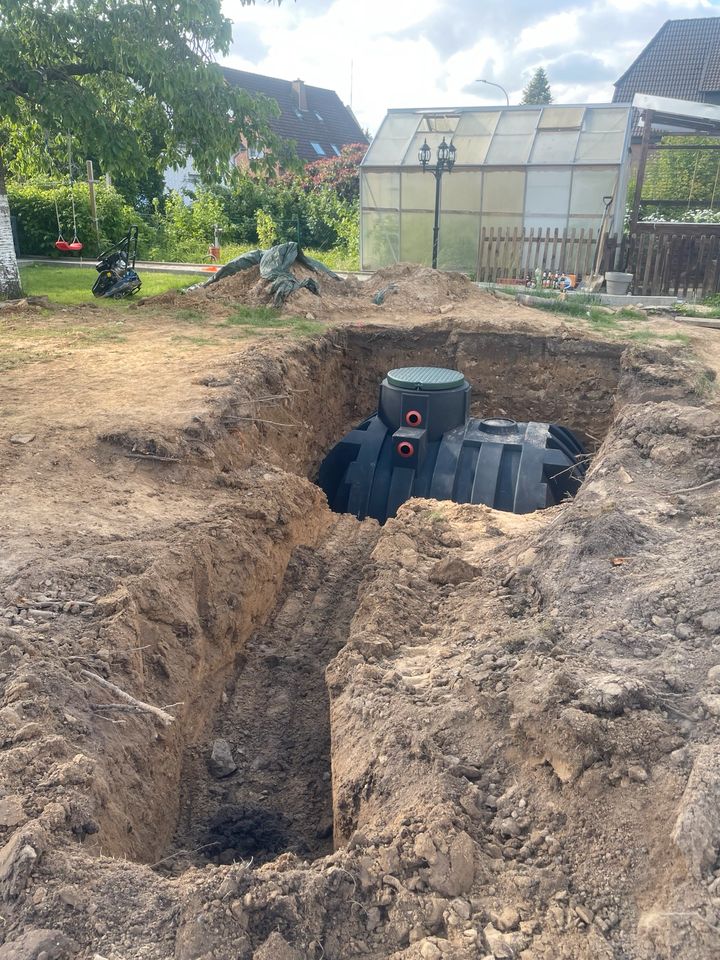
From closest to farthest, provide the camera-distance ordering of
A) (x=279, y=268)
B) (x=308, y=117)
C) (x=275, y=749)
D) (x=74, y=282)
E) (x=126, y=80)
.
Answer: (x=275, y=749) < (x=126, y=80) < (x=279, y=268) < (x=74, y=282) < (x=308, y=117)

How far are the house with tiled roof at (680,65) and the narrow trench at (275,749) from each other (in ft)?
124

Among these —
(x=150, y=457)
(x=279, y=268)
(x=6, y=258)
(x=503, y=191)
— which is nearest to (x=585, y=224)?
(x=503, y=191)

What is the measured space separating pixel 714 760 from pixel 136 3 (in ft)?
35.8

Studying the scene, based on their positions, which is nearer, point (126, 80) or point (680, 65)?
point (126, 80)

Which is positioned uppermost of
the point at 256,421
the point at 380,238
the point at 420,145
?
the point at 420,145

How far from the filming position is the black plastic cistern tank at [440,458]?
6680mm

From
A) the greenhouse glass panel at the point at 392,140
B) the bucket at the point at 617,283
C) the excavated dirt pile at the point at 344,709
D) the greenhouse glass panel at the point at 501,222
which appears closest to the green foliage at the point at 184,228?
the greenhouse glass panel at the point at 392,140

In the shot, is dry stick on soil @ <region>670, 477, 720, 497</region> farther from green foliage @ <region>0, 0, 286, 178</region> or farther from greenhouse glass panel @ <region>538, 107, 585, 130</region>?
greenhouse glass panel @ <region>538, 107, 585, 130</region>

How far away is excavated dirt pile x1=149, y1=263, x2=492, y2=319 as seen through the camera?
34.7 ft

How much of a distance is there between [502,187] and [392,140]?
10.1 ft

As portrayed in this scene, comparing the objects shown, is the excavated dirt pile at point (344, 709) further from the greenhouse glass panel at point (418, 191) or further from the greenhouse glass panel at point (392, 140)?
the greenhouse glass panel at point (392, 140)

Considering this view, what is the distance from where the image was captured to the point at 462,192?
15.9 metres

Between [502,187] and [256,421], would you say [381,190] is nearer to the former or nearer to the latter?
[502,187]

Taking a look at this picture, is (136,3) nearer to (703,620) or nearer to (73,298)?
(73,298)
